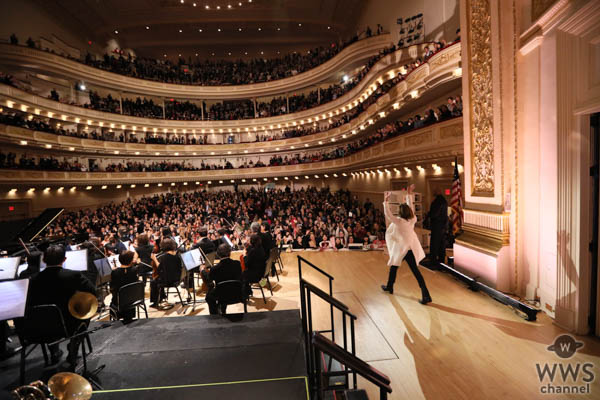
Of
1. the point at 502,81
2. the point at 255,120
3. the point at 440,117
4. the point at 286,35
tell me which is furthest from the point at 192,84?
the point at 502,81

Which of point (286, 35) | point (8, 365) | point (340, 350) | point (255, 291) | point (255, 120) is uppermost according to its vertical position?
point (286, 35)

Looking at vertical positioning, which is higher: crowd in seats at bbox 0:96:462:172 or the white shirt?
crowd in seats at bbox 0:96:462:172

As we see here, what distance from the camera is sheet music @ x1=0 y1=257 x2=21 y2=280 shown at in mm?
4422

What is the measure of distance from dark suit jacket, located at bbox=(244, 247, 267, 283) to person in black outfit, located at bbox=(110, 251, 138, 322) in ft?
6.11

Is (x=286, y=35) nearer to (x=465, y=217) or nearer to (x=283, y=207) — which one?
(x=283, y=207)

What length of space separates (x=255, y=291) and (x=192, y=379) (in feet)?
13.3

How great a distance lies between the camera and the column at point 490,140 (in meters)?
5.01

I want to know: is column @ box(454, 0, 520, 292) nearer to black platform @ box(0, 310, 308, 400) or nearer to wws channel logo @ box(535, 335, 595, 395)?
wws channel logo @ box(535, 335, 595, 395)

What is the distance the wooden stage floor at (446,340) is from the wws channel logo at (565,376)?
0.05m

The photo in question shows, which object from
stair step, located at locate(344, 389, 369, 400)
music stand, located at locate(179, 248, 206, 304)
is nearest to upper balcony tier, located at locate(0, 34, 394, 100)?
music stand, located at locate(179, 248, 206, 304)

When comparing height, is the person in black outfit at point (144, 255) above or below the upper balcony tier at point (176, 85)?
below

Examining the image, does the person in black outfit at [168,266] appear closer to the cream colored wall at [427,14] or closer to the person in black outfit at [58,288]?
the person in black outfit at [58,288]

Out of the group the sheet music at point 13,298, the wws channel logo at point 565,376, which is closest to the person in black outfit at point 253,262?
the sheet music at point 13,298

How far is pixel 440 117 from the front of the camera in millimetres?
8250
